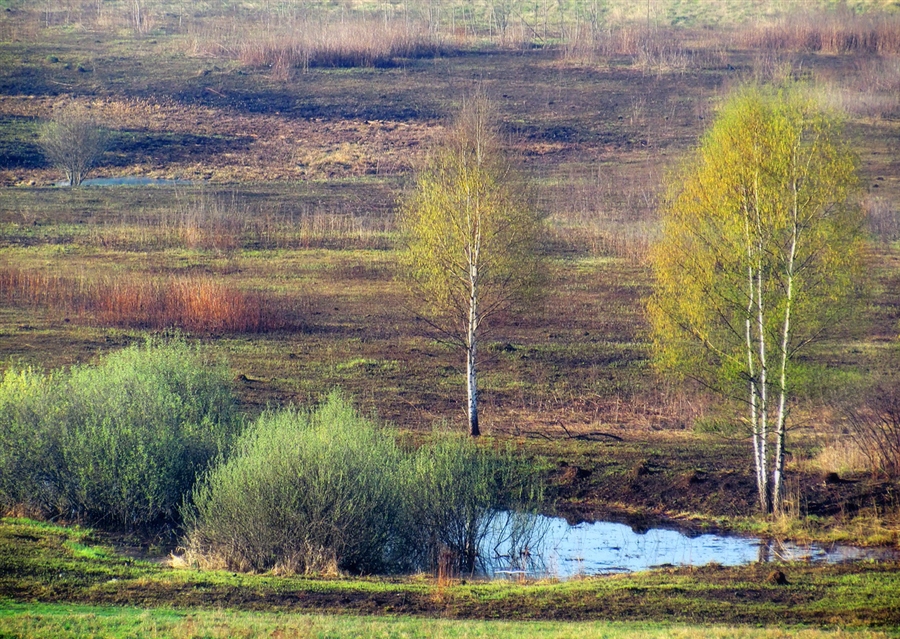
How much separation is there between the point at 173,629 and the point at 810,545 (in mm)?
9363

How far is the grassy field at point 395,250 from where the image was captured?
12281mm

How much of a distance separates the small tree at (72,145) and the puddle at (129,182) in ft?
1.42

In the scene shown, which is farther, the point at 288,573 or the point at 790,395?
the point at 790,395

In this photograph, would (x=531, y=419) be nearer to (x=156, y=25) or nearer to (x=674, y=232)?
(x=674, y=232)

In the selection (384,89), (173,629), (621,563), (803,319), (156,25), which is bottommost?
(621,563)

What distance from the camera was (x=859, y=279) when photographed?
55.9 feet

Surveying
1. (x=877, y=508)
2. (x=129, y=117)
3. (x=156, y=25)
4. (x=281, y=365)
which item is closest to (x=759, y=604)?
(x=877, y=508)

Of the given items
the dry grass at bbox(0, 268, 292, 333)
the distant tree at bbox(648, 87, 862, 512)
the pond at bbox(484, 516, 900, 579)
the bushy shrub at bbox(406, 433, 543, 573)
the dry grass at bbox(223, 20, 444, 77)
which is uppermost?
the dry grass at bbox(223, 20, 444, 77)

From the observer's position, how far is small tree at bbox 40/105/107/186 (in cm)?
4903

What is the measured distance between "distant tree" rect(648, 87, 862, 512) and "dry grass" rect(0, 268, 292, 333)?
13391 millimetres

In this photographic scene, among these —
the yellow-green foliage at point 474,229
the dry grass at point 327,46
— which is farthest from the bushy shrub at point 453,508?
the dry grass at point 327,46

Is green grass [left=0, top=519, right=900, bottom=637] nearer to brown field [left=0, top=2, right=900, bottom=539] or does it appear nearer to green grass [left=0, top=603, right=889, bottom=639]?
green grass [left=0, top=603, right=889, bottom=639]

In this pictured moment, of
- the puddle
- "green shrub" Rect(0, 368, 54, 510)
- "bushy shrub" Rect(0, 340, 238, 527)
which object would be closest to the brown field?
the puddle

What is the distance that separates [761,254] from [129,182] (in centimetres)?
3919
